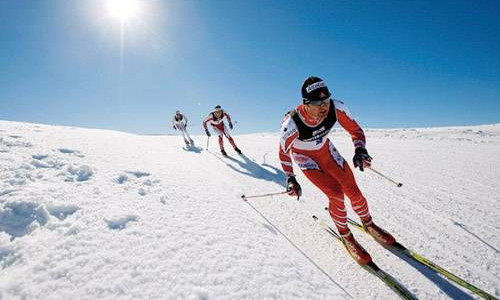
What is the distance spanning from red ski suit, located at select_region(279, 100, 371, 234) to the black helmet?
1.41ft

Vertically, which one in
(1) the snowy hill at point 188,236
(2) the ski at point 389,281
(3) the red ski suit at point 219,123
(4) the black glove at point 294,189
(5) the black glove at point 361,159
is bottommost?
(2) the ski at point 389,281

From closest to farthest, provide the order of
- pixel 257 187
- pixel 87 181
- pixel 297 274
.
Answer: pixel 297 274, pixel 87 181, pixel 257 187

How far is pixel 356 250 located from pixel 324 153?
1.77 m

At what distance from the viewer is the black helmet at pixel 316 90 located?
161 inches

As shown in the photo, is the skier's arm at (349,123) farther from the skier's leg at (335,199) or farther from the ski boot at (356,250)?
the ski boot at (356,250)

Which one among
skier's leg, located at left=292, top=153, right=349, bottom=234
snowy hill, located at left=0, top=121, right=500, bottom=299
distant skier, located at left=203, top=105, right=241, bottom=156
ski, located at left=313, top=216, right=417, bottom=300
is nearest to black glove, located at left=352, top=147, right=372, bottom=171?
skier's leg, located at left=292, top=153, right=349, bottom=234

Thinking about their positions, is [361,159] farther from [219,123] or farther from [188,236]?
[219,123]

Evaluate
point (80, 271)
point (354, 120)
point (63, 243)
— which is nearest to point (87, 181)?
point (63, 243)

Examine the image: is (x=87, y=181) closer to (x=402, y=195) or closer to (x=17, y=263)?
(x=17, y=263)

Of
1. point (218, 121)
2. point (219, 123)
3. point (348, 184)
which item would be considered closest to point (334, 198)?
point (348, 184)

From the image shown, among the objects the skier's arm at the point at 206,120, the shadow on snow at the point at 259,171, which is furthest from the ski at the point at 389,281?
the skier's arm at the point at 206,120

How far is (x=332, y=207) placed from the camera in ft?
13.5

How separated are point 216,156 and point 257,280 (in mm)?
8678

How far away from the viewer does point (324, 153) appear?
4.75m
